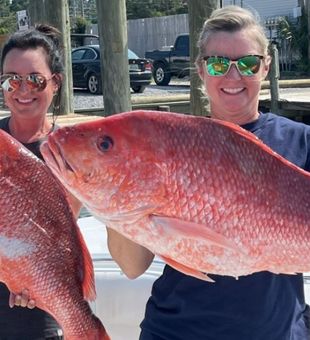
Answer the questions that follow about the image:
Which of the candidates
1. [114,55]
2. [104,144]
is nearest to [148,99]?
[114,55]

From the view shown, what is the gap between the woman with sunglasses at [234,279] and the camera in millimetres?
2371

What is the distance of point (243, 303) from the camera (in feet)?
7.75

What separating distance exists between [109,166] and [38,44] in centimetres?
122

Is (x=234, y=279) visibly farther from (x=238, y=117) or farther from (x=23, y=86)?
(x=23, y=86)

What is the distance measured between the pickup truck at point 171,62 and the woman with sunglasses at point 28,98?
23984 millimetres

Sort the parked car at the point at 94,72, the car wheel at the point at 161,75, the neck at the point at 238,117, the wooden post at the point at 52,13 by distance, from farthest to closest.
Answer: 1. the car wheel at the point at 161,75
2. the parked car at the point at 94,72
3. the wooden post at the point at 52,13
4. the neck at the point at 238,117

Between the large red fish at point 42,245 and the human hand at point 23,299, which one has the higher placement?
the large red fish at point 42,245

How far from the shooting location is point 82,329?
2.38m

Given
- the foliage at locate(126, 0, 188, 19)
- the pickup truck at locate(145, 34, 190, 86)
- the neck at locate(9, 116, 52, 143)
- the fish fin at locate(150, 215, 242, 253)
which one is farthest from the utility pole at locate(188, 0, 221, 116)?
the foliage at locate(126, 0, 188, 19)

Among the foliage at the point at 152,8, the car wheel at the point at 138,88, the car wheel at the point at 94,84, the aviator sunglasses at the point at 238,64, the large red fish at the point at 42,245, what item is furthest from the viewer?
the foliage at the point at 152,8

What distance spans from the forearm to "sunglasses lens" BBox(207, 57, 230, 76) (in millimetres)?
648

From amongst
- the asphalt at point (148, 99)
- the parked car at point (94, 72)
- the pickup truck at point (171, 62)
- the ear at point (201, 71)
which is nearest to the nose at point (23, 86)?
the ear at point (201, 71)

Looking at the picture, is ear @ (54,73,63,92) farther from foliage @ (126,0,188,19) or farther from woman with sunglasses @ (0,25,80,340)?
foliage @ (126,0,188,19)

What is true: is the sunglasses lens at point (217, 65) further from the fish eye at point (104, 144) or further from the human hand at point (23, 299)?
the human hand at point (23, 299)
